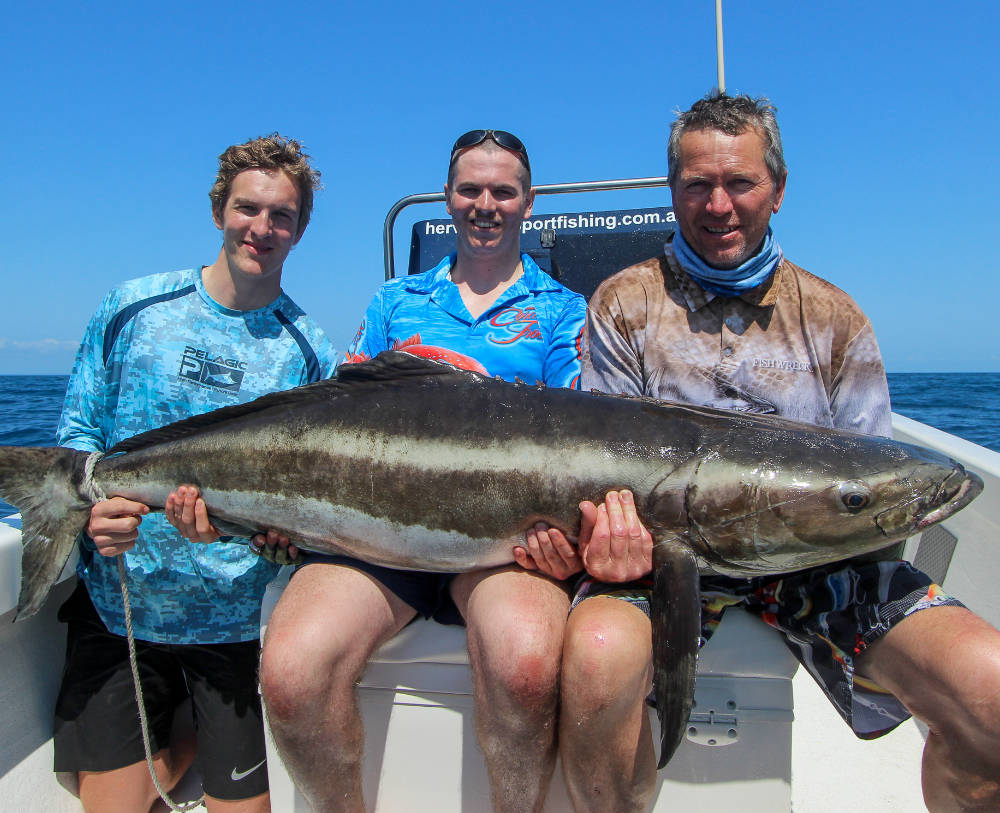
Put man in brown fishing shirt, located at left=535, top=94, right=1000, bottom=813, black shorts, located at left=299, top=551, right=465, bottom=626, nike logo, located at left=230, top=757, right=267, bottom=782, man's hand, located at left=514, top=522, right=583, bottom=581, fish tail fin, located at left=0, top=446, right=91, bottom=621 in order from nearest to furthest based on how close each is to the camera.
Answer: man in brown fishing shirt, located at left=535, top=94, right=1000, bottom=813 < man's hand, located at left=514, top=522, right=583, bottom=581 < black shorts, located at left=299, top=551, right=465, bottom=626 < fish tail fin, located at left=0, top=446, right=91, bottom=621 < nike logo, located at left=230, top=757, right=267, bottom=782

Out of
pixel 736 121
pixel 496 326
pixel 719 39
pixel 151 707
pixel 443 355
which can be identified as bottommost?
pixel 151 707

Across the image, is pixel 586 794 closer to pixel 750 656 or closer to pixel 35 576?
pixel 750 656

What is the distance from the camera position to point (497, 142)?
142 inches

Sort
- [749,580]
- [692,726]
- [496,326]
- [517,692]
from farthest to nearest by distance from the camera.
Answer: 1. [496,326]
2. [749,580]
3. [692,726]
4. [517,692]

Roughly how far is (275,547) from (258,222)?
1500 millimetres

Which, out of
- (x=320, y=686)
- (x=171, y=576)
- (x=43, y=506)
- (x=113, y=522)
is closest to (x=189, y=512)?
(x=113, y=522)

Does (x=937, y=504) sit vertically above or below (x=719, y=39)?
below

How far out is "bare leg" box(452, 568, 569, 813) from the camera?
7.32 ft

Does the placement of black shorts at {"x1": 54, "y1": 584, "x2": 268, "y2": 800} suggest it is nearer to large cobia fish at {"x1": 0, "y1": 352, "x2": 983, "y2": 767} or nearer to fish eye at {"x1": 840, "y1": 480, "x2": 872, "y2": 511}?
large cobia fish at {"x1": 0, "y1": 352, "x2": 983, "y2": 767}

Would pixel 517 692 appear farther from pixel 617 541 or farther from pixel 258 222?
pixel 258 222

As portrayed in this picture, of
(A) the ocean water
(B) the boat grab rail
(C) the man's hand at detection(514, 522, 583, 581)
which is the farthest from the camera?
(A) the ocean water

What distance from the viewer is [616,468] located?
96.9 inches

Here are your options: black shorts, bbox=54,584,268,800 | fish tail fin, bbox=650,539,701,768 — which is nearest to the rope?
black shorts, bbox=54,584,268,800

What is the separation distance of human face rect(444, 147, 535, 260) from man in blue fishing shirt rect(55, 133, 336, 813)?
86cm
